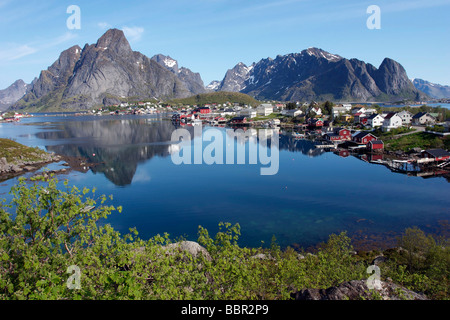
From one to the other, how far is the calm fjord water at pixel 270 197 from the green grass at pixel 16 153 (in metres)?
8.39

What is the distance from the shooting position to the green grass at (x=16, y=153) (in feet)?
128

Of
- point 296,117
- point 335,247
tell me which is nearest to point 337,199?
point 335,247

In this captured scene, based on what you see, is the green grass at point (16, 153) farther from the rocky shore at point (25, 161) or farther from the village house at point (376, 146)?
the village house at point (376, 146)

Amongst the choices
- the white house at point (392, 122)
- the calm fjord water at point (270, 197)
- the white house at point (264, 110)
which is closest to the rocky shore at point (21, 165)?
the calm fjord water at point (270, 197)

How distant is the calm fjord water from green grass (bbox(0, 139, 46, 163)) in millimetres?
8388

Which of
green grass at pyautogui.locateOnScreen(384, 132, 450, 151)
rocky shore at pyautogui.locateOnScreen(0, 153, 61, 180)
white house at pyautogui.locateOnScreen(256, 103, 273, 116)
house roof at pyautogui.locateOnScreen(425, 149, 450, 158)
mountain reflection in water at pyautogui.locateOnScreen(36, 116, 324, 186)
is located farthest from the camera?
white house at pyautogui.locateOnScreen(256, 103, 273, 116)

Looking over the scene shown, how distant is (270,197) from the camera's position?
25.7 m

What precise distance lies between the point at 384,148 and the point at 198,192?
32455mm

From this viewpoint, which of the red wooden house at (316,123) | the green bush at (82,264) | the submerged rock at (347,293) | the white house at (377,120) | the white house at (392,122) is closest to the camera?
the green bush at (82,264)

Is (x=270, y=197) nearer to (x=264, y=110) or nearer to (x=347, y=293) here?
(x=347, y=293)

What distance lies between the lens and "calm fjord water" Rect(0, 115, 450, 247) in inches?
777

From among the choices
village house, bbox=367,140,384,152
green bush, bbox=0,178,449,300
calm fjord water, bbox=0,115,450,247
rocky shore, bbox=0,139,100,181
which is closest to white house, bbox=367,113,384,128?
village house, bbox=367,140,384,152

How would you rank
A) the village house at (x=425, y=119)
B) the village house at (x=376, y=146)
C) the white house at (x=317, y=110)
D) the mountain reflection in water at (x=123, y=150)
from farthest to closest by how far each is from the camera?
the white house at (x=317, y=110) → the village house at (x=425, y=119) → the village house at (x=376, y=146) → the mountain reflection in water at (x=123, y=150)

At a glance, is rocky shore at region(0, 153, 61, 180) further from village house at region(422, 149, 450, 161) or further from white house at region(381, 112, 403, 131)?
white house at region(381, 112, 403, 131)
